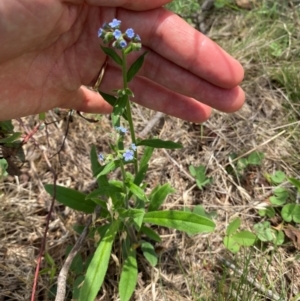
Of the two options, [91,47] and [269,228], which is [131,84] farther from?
[269,228]

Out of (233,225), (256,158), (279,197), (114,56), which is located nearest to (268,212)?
(279,197)

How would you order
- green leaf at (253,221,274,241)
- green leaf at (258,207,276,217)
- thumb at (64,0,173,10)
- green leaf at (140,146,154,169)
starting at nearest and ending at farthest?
1. thumb at (64,0,173,10)
2. green leaf at (140,146,154,169)
3. green leaf at (253,221,274,241)
4. green leaf at (258,207,276,217)

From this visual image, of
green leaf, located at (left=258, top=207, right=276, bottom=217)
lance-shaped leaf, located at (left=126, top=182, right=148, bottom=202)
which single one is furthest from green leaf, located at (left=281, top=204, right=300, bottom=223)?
lance-shaped leaf, located at (left=126, top=182, right=148, bottom=202)

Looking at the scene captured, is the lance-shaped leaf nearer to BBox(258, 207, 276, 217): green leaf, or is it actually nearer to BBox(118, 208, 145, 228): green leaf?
BBox(118, 208, 145, 228): green leaf

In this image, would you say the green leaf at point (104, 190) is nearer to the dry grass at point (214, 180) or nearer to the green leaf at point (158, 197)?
the green leaf at point (158, 197)

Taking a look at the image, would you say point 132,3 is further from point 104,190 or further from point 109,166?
point 104,190

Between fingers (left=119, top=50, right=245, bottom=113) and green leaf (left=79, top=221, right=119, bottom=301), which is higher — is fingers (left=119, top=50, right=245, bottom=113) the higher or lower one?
the higher one

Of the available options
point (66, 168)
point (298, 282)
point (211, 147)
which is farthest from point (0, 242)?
point (298, 282)
